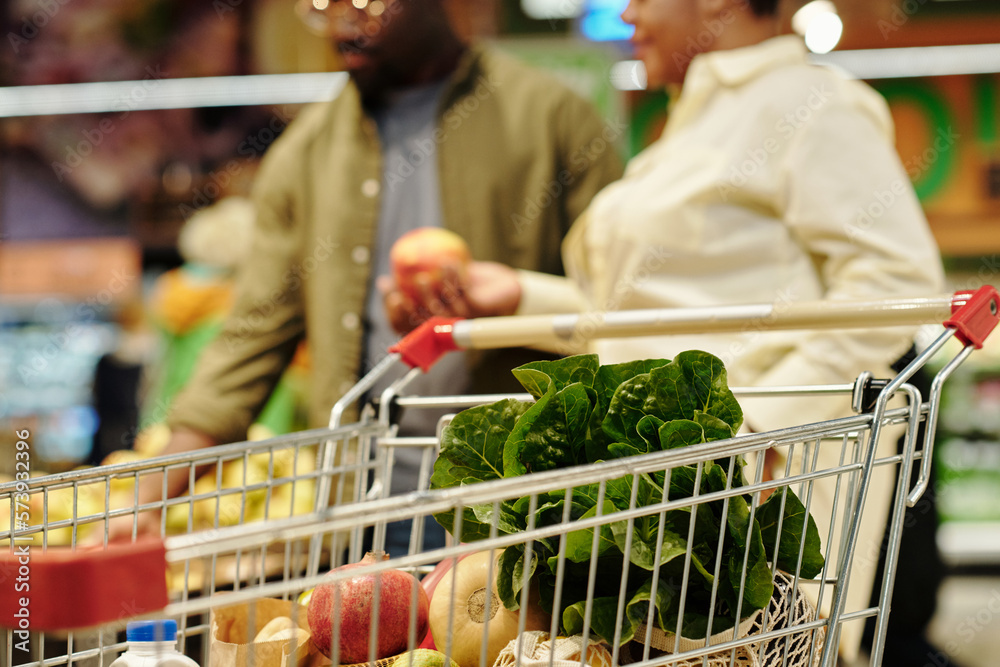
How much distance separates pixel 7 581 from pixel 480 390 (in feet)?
4.25

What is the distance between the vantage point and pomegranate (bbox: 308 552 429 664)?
33.9 inches

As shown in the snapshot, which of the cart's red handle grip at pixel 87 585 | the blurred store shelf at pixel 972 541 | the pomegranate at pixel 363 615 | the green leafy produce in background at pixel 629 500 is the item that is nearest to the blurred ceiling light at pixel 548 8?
the green leafy produce in background at pixel 629 500

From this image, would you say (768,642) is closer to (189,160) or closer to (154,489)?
(154,489)

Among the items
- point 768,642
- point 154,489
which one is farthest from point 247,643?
point 154,489

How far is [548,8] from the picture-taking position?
2.44 metres

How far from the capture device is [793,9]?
76.2 inches

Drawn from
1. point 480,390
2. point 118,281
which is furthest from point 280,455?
point 118,281

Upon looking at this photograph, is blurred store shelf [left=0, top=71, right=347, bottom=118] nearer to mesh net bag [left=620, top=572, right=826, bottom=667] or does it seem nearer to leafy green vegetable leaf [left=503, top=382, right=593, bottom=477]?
leafy green vegetable leaf [left=503, top=382, right=593, bottom=477]

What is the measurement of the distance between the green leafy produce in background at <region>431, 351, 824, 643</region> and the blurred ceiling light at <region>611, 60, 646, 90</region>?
1.38 metres

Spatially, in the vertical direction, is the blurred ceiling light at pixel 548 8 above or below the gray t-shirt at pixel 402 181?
above

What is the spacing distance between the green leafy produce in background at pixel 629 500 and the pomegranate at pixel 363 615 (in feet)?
0.26

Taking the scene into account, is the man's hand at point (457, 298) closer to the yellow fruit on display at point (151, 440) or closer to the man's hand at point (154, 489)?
the man's hand at point (154, 489)

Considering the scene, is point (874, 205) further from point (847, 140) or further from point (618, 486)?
point (618, 486)

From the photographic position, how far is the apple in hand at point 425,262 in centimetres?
166
